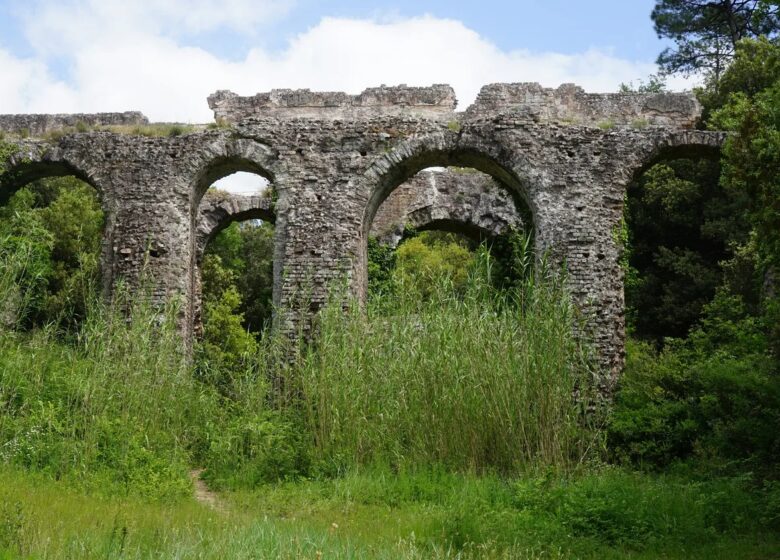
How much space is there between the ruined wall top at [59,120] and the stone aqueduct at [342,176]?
157 cm

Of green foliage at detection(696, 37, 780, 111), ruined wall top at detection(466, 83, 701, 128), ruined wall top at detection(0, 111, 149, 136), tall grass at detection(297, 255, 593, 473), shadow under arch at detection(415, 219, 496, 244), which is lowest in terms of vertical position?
tall grass at detection(297, 255, 593, 473)

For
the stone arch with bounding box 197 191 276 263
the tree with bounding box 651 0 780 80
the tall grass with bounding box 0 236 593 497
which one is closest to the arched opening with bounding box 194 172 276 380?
the stone arch with bounding box 197 191 276 263

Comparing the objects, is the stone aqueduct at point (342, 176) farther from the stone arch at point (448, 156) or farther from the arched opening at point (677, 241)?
the arched opening at point (677, 241)

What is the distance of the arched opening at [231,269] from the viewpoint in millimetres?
18156

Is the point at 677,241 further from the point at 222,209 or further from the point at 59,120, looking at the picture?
the point at 59,120

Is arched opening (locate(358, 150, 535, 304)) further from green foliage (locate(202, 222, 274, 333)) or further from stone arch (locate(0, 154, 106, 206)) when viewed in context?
green foliage (locate(202, 222, 274, 333))

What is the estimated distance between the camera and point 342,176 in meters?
12.7

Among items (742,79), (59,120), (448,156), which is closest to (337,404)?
(448,156)

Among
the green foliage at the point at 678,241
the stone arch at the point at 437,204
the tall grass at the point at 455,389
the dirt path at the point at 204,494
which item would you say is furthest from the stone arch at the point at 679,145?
the dirt path at the point at 204,494

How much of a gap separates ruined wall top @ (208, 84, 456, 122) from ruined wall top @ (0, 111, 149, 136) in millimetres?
3067

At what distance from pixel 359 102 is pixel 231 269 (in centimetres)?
982

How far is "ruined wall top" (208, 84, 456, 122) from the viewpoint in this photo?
18.5 m

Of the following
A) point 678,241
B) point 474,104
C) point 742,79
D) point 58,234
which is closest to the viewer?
point 742,79

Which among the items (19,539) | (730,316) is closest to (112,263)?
(19,539)
